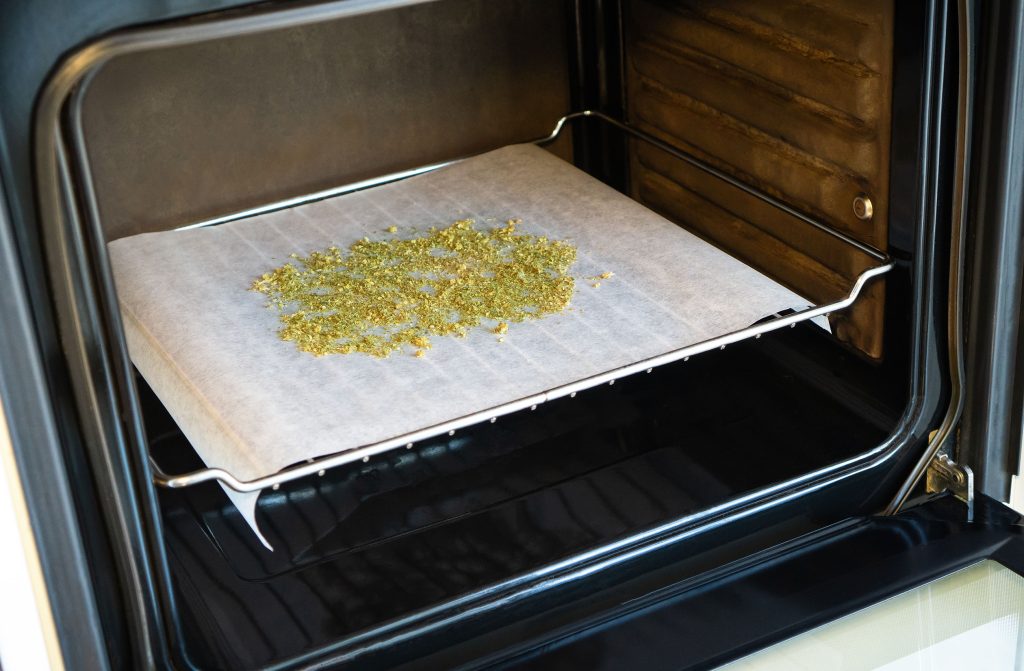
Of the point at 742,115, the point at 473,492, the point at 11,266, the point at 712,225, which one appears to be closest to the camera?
the point at 11,266

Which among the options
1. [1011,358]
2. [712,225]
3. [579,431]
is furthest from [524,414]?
[1011,358]

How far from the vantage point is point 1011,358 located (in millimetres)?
950

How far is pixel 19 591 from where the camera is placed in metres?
0.68

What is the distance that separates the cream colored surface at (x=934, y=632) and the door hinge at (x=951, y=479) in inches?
2.7

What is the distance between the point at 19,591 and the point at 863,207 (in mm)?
755

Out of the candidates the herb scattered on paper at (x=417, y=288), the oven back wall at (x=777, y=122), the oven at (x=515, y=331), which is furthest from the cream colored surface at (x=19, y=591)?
the oven back wall at (x=777, y=122)

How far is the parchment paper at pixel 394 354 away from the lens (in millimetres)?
964

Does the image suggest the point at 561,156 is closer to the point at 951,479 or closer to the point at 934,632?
the point at 951,479

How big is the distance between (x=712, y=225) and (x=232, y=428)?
2.04 feet

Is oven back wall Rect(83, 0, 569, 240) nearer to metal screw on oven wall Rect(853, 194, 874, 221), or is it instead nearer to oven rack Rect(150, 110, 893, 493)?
oven rack Rect(150, 110, 893, 493)

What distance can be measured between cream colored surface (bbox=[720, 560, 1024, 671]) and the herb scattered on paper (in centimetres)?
40

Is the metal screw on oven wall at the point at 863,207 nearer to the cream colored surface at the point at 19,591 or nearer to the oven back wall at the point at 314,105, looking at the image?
the oven back wall at the point at 314,105

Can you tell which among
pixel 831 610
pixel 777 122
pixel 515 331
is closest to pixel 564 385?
pixel 515 331

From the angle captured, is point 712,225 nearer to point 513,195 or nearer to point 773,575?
point 513,195
